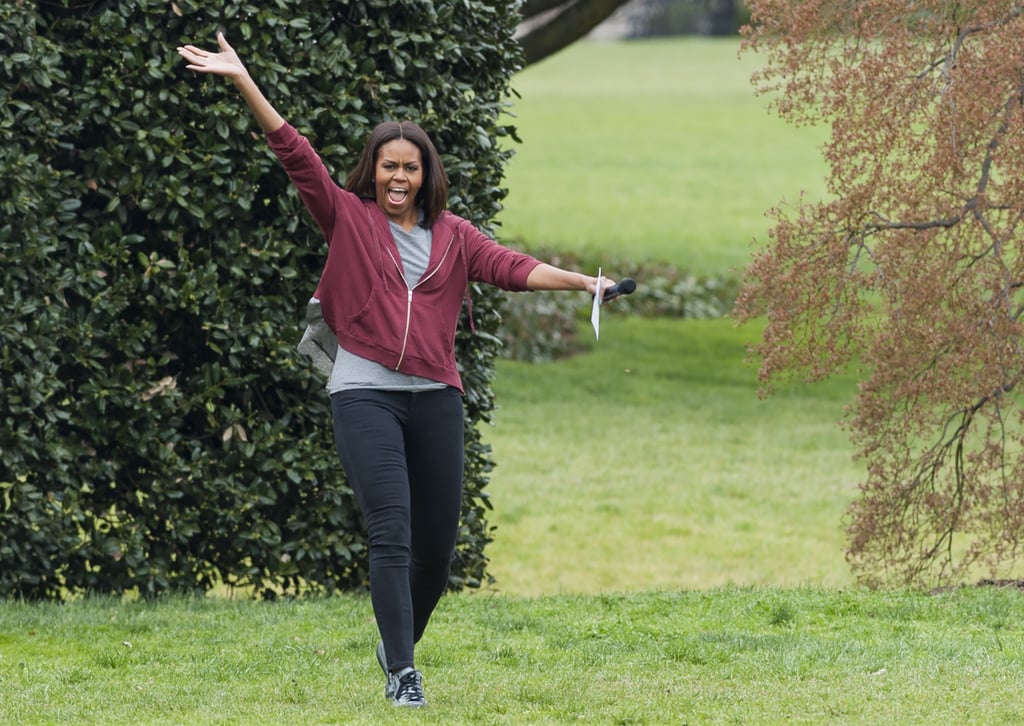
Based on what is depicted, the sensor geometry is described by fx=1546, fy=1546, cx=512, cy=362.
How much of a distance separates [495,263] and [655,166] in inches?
1561

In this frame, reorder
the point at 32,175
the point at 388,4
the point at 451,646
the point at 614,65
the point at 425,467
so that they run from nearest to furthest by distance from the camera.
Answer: the point at 425,467, the point at 451,646, the point at 32,175, the point at 388,4, the point at 614,65

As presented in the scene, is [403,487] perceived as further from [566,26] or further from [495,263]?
[566,26]

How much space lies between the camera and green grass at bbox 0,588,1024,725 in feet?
17.8

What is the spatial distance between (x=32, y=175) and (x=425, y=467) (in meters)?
2.82

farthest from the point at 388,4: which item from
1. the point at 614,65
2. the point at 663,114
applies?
the point at 614,65

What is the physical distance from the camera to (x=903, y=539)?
8500 mm

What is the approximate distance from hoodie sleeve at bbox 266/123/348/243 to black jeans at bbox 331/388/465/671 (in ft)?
2.28

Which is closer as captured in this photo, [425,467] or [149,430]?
[425,467]

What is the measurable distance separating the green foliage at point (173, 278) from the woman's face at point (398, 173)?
6.52 feet

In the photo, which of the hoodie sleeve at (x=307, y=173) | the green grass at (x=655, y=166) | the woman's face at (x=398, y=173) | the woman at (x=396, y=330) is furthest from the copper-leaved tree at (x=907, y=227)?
the green grass at (x=655, y=166)

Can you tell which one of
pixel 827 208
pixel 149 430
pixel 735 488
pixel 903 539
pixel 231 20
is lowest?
pixel 735 488

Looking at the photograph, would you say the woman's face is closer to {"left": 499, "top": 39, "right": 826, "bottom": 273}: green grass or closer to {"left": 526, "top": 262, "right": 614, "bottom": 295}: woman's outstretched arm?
{"left": 526, "top": 262, "right": 614, "bottom": 295}: woman's outstretched arm

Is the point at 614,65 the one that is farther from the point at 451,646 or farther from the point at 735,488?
the point at 451,646

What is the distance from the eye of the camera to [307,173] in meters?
5.65
